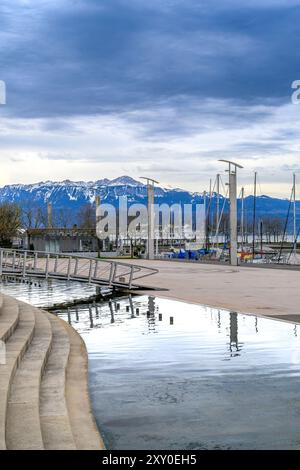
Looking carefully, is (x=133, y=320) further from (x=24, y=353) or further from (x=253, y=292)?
(x=253, y=292)

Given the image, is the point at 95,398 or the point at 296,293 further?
Answer: the point at 296,293

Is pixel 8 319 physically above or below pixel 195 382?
above

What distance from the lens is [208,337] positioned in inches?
519

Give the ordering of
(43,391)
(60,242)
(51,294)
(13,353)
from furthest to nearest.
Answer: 1. (60,242)
2. (51,294)
3. (13,353)
4. (43,391)

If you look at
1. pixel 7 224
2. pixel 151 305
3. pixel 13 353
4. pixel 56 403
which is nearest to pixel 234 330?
pixel 151 305

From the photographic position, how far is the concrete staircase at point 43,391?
6.27m

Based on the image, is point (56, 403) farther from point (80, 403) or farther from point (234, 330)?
point (234, 330)

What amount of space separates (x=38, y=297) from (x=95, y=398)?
14789mm

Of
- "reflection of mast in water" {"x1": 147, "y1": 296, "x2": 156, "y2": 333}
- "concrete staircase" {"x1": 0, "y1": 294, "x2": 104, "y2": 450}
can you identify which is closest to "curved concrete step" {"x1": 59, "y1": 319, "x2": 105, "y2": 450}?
"concrete staircase" {"x1": 0, "y1": 294, "x2": 104, "y2": 450}

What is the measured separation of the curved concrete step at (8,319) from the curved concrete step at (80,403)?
103cm

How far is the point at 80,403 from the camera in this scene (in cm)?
795

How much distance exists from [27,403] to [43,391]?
3.28ft

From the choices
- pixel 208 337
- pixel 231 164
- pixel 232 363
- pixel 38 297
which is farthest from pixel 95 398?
pixel 231 164

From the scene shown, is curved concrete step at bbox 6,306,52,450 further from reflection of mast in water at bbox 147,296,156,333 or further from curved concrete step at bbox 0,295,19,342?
reflection of mast in water at bbox 147,296,156,333
